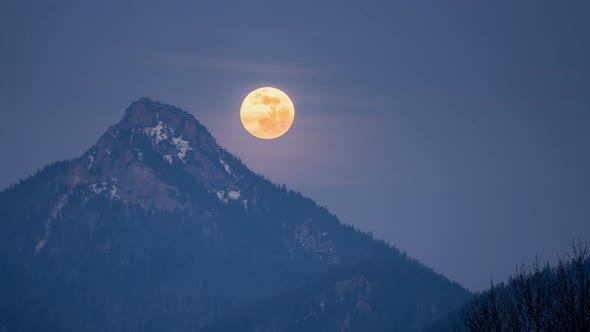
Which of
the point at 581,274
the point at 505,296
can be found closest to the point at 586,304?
the point at 581,274

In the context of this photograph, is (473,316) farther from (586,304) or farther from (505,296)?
(586,304)

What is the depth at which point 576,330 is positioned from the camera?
2373 inches

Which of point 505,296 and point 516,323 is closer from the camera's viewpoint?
point 516,323

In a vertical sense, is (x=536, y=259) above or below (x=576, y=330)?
above

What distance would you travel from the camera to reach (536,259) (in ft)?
203

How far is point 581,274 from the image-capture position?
61594 millimetres

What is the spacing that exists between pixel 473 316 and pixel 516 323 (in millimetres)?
5008

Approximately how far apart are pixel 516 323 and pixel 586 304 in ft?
→ 13.9

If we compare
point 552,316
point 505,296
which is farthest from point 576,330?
point 505,296

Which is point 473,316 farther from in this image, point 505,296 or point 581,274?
point 581,274

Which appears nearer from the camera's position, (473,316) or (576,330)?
(576,330)

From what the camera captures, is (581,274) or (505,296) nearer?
(581,274)

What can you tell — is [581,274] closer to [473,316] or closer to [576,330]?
[576,330]

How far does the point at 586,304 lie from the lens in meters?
62.1
